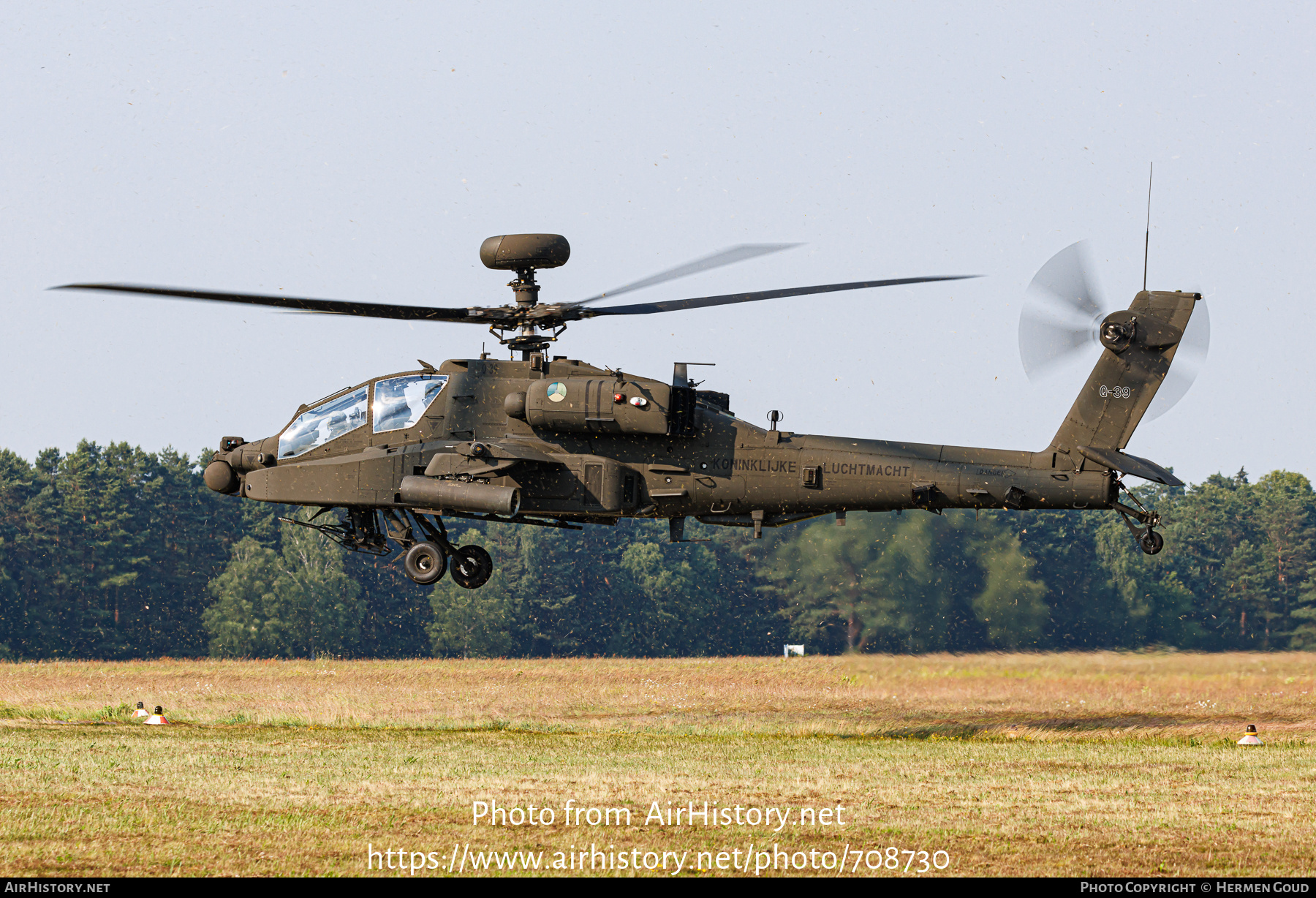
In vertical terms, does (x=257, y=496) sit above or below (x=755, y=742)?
above

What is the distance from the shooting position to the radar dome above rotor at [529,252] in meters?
19.0

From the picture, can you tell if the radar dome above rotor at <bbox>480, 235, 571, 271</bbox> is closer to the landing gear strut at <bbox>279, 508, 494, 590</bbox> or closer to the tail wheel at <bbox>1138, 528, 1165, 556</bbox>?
the landing gear strut at <bbox>279, 508, 494, 590</bbox>

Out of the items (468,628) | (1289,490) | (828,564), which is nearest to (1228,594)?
(1289,490)

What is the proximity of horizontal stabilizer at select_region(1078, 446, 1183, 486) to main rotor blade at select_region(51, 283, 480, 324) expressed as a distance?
8415 millimetres

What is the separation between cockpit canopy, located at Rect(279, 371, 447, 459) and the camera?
20.8 metres

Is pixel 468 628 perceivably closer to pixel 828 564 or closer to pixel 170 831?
pixel 828 564

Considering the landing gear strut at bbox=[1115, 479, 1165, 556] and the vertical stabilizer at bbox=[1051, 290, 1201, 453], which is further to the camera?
the vertical stabilizer at bbox=[1051, 290, 1201, 453]

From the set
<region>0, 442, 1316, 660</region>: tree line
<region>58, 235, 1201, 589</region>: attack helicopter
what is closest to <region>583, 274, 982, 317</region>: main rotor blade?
<region>58, 235, 1201, 589</region>: attack helicopter

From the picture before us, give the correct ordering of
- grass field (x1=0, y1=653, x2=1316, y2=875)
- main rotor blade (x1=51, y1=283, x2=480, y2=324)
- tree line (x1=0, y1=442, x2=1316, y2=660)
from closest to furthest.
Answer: grass field (x1=0, y1=653, x2=1316, y2=875) → main rotor blade (x1=51, y1=283, x2=480, y2=324) → tree line (x1=0, y1=442, x2=1316, y2=660)

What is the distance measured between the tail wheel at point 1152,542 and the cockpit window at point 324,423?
1073 centimetres

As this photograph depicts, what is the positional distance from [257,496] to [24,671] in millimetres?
27269

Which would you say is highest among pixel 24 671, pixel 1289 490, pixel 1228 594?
pixel 1289 490

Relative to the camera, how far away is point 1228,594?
54.6m
